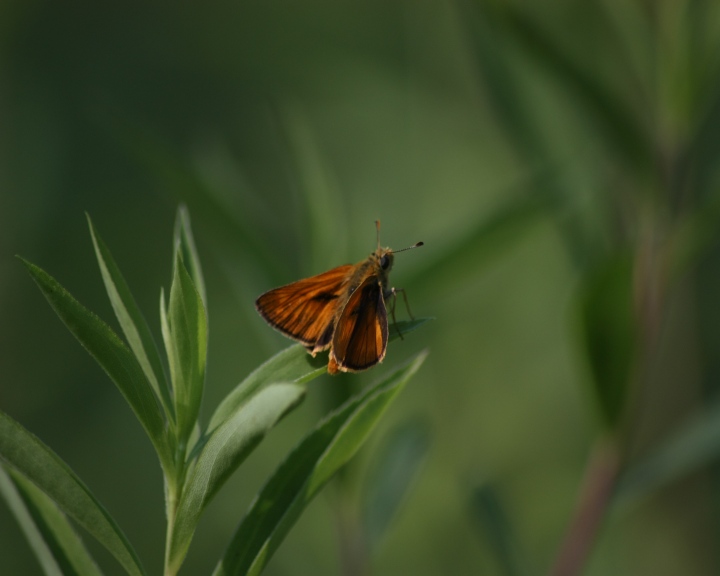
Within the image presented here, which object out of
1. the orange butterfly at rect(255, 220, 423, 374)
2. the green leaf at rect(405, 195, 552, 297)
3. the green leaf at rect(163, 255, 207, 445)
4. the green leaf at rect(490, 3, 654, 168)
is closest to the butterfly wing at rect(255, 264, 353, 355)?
the orange butterfly at rect(255, 220, 423, 374)

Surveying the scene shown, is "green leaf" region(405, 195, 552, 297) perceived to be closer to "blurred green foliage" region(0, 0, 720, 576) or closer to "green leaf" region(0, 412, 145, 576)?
"blurred green foliage" region(0, 0, 720, 576)

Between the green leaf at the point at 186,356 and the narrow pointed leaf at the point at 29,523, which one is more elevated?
the green leaf at the point at 186,356

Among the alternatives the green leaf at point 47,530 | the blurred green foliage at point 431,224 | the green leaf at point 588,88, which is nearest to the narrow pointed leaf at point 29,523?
the green leaf at point 47,530

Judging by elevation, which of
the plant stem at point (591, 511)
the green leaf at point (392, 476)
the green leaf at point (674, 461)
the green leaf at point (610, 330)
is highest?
the green leaf at point (610, 330)

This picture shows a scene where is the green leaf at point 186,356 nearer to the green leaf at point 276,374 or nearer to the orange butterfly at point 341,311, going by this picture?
the green leaf at point 276,374

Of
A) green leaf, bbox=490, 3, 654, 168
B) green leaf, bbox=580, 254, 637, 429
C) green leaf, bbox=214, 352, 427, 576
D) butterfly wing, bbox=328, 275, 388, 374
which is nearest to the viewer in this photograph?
green leaf, bbox=214, 352, 427, 576

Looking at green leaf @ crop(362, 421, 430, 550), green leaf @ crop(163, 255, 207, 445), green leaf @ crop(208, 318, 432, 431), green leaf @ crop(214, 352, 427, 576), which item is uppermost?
green leaf @ crop(163, 255, 207, 445)

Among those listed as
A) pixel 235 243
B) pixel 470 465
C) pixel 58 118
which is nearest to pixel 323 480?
pixel 235 243

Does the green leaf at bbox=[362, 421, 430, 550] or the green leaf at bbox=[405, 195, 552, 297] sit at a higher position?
the green leaf at bbox=[405, 195, 552, 297]
